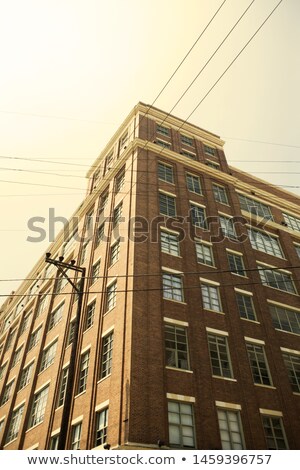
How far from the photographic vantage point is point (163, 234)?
2547 centimetres

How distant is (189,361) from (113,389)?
436 centimetres

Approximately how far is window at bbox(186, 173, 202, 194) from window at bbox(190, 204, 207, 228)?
6.82 feet

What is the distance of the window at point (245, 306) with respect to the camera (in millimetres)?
24219

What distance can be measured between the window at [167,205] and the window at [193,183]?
10.2ft

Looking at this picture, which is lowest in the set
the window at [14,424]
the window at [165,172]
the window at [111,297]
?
the window at [14,424]

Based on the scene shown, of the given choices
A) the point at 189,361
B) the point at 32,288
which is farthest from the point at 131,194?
the point at 32,288

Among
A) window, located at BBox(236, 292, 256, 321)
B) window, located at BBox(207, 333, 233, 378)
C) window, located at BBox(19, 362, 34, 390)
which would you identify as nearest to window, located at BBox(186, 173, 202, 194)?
window, located at BBox(236, 292, 256, 321)

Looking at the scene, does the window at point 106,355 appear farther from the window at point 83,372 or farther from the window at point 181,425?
the window at point 181,425

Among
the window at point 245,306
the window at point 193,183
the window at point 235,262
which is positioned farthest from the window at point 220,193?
the window at point 245,306

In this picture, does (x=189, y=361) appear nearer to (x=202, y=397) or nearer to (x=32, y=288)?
(x=202, y=397)

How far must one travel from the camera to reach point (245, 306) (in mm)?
24781

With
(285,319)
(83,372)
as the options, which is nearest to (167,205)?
(285,319)

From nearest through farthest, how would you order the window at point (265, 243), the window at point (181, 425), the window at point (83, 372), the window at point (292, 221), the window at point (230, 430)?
1. the window at point (181, 425)
2. the window at point (230, 430)
3. the window at point (83, 372)
4. the window at point (265, 243)
5. the window at point (292, 221)

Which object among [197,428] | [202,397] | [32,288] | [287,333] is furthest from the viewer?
[32,288]
